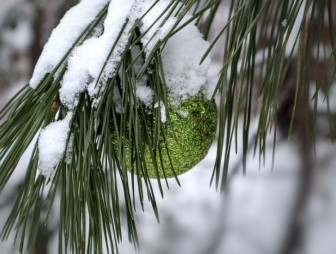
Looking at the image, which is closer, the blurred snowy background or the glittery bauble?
the glittery bauble

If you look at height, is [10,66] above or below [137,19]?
above

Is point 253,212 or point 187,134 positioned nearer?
point 187,134

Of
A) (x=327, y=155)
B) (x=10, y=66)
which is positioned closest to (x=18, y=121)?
(x=10, y=66)

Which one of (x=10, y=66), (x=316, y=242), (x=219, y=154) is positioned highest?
(x=10, y=66)

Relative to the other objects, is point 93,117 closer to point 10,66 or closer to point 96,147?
point 96,147

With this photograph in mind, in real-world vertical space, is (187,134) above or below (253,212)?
above

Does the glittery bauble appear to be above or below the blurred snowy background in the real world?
above

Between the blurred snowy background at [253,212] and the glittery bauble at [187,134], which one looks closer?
the glittery bauble at [187,134]

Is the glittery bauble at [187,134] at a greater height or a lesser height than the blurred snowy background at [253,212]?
greater
